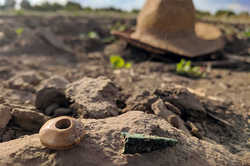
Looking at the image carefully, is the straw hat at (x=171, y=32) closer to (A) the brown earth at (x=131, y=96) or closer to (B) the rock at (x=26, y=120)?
(A) the brown earth at (x=131, y=96)

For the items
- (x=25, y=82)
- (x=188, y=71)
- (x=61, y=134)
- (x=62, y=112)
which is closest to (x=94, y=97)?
(x=62, y=112)

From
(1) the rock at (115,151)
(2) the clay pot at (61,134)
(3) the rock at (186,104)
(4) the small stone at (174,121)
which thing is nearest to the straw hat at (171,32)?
(3) the rock at (186,104)

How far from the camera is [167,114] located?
72.7 inches

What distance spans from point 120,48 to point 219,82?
2.81 metres

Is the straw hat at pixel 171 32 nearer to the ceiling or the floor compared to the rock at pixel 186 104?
nearer to the ceiling

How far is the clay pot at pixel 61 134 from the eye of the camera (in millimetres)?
1153

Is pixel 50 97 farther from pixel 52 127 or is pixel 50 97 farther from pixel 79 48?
pixel 79 48

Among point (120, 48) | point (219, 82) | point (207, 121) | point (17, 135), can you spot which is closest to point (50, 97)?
point (17, 135)

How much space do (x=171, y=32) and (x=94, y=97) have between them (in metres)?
3.12

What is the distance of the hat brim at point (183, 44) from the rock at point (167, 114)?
2563 mm

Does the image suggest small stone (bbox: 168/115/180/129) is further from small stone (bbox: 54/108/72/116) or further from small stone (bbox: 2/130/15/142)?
small stone (bbox: 2/130/15/142)

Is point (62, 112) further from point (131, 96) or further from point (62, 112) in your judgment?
point (131, 96)

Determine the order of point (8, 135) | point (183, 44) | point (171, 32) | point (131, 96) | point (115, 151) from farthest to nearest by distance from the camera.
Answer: point (171, 32) → point (183, 44) → point (131, 96) → point (8, 135) → point (115, 151)

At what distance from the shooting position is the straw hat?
14.3 feet
